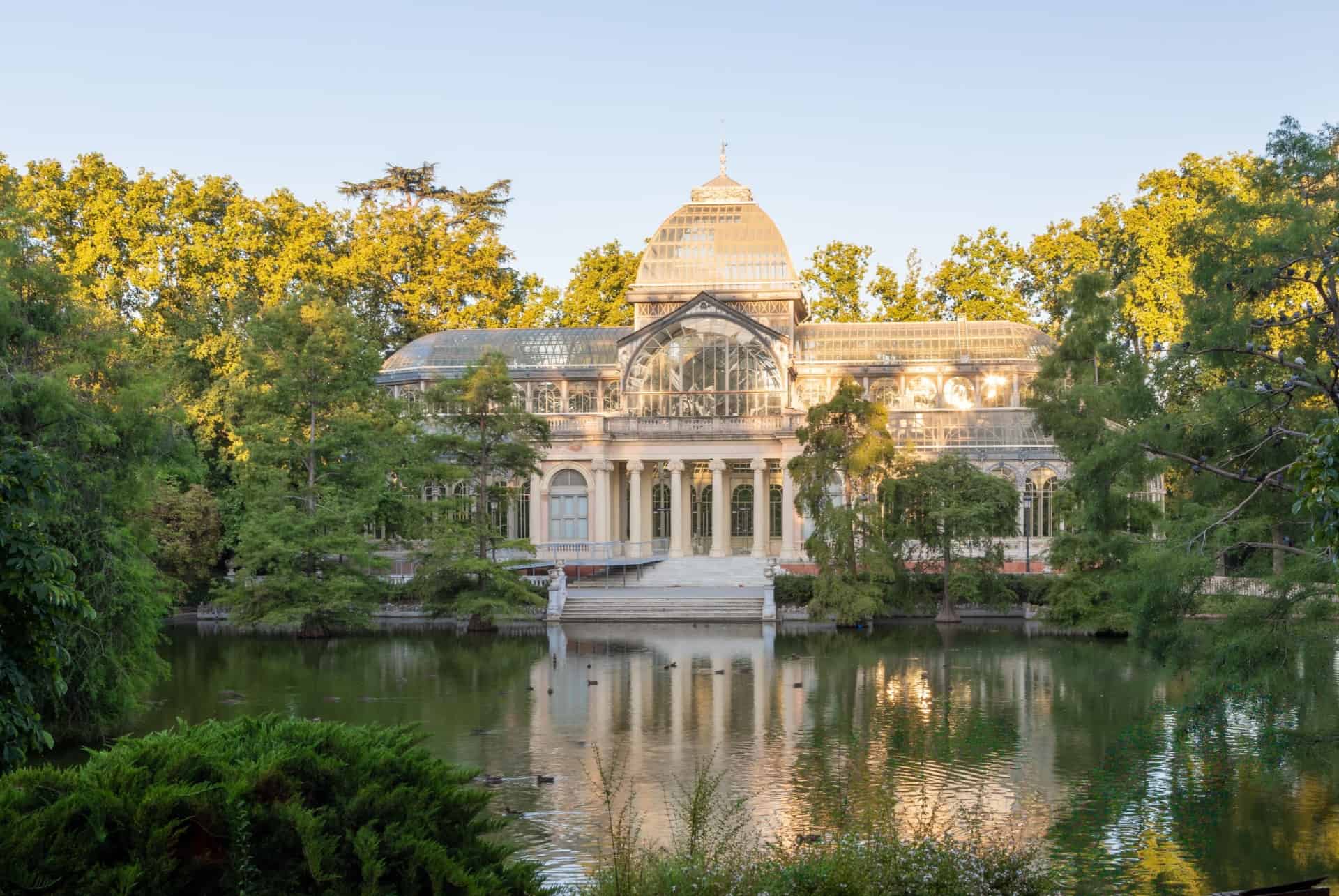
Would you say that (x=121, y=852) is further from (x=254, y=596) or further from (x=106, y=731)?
(x=254, y=596)

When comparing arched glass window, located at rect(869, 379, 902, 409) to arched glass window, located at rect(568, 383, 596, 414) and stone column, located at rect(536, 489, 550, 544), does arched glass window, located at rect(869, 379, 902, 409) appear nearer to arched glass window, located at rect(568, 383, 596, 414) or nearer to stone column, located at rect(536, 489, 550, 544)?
arched glass window, located at rect(568, 383, 596, 414)

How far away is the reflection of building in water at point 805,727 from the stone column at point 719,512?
1578 cm

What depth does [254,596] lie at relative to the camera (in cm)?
3681

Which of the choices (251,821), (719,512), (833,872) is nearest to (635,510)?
(719,512)

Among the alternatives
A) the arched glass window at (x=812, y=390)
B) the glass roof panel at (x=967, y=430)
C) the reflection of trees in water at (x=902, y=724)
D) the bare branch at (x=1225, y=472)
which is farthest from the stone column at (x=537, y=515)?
the bare branch at (x=1225, y=472)

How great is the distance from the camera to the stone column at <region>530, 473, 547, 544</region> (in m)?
51.6

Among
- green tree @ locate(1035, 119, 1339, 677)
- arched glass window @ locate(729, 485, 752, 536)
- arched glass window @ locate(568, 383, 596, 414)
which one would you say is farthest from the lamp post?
green tree @ locate(1035, 119, 1339, 677)

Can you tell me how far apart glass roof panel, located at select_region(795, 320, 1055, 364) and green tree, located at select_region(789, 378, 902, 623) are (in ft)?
44.0

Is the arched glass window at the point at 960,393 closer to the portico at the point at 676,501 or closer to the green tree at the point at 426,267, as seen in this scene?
the portico at the point at 676,501

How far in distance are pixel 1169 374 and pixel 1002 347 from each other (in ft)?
111

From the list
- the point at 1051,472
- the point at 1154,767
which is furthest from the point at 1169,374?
the point at 1051,472

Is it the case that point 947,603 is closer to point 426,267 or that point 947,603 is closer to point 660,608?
point 660,608

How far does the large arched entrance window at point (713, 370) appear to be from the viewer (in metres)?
51.8

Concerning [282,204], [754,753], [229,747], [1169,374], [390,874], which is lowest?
[754,753]
